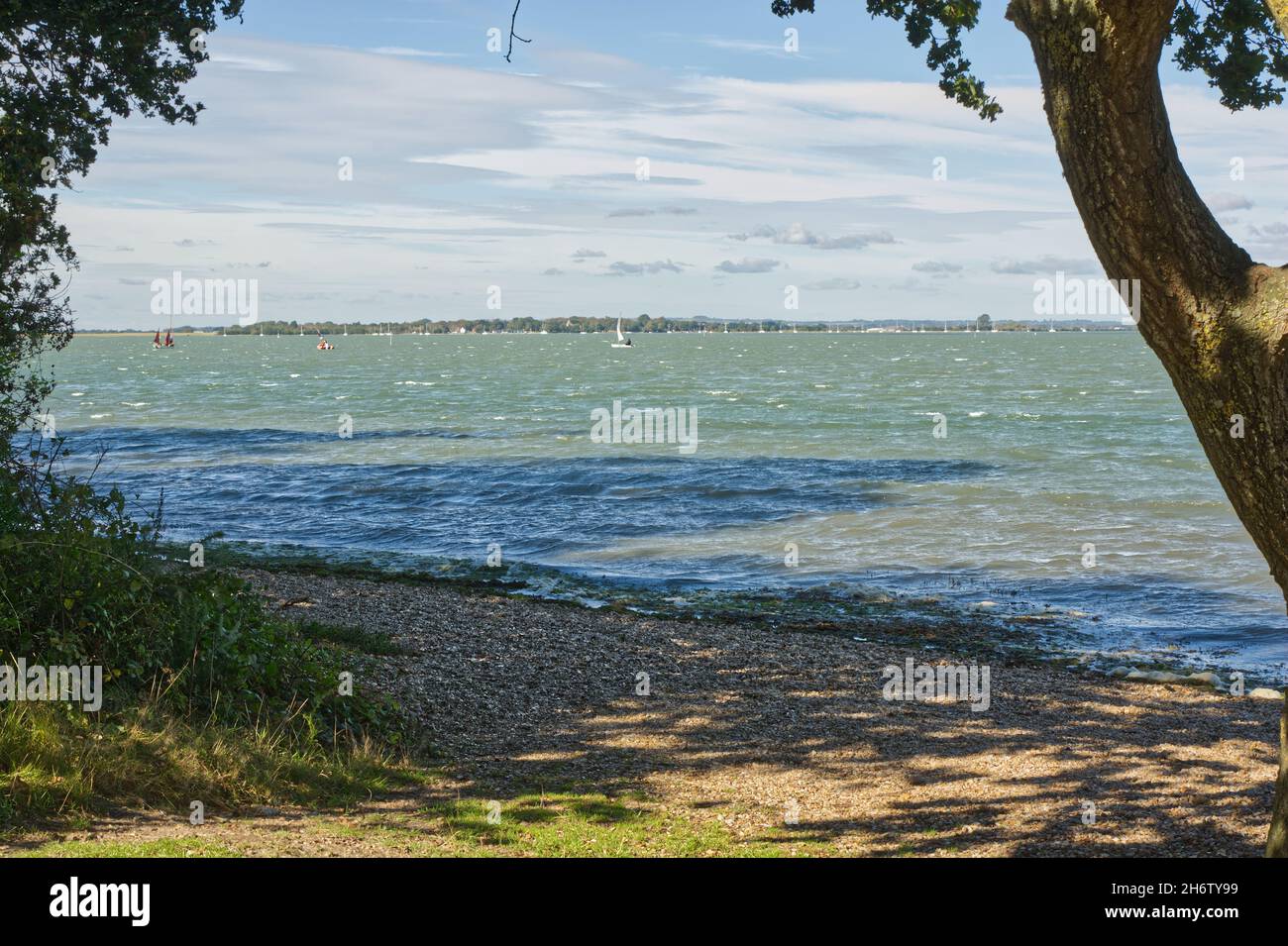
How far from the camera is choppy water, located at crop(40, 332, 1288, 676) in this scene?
19.2 m

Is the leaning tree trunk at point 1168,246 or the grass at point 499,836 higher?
the leaning tree trunk at point 1168,246

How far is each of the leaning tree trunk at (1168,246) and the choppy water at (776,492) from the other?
1141 cm

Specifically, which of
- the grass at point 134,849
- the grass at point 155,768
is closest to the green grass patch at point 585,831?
the grass at point 155,768

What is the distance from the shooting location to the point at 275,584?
15.6 m

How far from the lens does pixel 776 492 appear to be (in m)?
29.5

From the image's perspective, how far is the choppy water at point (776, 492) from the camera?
62.9 feet

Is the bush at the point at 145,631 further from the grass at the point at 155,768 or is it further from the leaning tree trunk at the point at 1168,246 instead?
the leaning tree trunk at the point at 1168,246

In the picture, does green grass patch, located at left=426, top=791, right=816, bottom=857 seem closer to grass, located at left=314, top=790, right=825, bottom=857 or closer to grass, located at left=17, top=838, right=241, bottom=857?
grass, located at left=314, top=790, right=825, bottom=857

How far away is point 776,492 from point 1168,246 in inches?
1007

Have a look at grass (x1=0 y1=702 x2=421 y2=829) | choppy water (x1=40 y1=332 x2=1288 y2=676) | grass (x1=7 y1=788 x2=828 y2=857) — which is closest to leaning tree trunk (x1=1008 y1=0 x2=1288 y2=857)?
grass (x1=7 y1=788 x2=828 y2=857)

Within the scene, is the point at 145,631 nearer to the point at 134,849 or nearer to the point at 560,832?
the point at 134,849

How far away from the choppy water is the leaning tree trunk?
11413 mm
